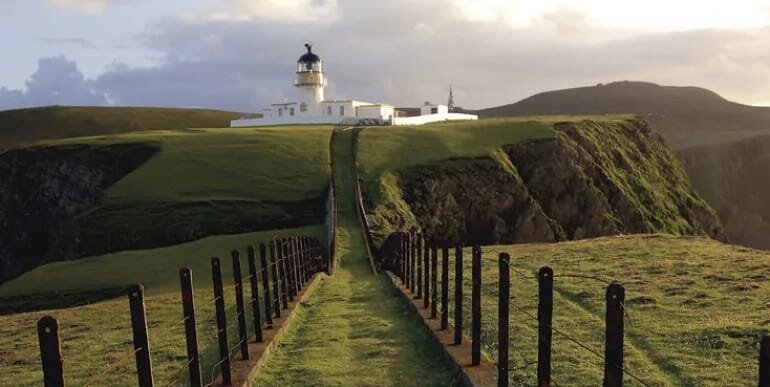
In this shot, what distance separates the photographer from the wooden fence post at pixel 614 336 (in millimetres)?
4680

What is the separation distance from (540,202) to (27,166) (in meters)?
43.0

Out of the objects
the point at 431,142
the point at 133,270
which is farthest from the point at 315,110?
the point at 133,270

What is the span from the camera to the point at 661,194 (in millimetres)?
56250

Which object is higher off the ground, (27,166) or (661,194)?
(27,166)

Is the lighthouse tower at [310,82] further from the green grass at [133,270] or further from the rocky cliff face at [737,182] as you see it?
the rocky cliff face at [737,182]

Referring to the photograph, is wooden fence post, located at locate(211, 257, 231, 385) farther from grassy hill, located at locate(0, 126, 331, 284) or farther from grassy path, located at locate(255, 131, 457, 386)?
grassy hill, located at locate(0, 126, 331, 284)

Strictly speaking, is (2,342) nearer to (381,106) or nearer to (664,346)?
(664,346)

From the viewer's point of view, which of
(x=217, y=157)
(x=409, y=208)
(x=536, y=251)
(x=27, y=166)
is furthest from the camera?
(x=27, y=166)

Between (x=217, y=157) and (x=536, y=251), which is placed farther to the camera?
(x=217, y=157)

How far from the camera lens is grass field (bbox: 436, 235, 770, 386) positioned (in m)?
8.84

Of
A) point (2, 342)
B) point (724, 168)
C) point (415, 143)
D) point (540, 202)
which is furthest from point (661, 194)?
point (724, 168)

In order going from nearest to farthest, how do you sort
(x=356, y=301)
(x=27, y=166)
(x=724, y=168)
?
(x=356, y=301) < (x=27, y=166) < (x=724, y=168)

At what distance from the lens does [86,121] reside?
11638 cm

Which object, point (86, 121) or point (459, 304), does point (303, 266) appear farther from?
point (86, 121)
